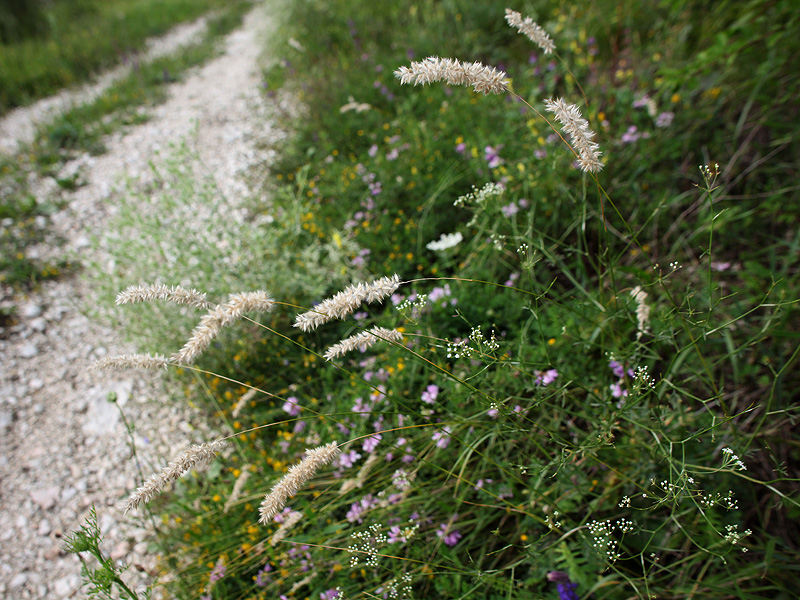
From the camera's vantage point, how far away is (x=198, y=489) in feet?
7.60

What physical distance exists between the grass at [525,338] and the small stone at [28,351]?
815 millimetres

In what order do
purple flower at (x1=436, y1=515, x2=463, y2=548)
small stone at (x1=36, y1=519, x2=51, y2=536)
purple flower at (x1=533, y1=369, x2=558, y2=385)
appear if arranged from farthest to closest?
small stone at (x1=36, y1=519, x2=51, y2=536) → purple flower at (x1=533, y1=369, x2=558, y2=385) → purple flower at (x1=436, y1=515, x2=463, y2=548)

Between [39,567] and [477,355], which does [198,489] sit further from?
[477,355]

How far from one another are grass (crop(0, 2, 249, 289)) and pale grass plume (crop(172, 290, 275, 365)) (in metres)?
3.67

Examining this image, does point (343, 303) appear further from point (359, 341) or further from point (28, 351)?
point (28, 351)

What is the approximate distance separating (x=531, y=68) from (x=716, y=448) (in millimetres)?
3143

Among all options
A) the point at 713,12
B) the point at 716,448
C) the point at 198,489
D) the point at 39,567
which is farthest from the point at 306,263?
the point at 713,12

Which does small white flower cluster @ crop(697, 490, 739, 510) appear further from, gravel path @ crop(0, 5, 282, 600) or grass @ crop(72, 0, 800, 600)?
gravel path @ crop(0, 5, 282, 600)

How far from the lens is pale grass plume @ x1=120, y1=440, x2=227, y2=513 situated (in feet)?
3.58

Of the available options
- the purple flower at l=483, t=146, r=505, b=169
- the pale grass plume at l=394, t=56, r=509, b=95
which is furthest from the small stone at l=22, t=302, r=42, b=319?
the pale grass plume at l=394, t=56, r=509, b=95

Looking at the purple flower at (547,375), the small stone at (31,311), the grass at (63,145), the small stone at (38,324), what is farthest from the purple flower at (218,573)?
the grass at (63,145)

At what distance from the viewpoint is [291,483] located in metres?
1.14

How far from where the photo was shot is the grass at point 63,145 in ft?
12.9

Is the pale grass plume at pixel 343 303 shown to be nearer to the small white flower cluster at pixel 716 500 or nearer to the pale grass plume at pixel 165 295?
the pale grass plume at pixel 165 295
